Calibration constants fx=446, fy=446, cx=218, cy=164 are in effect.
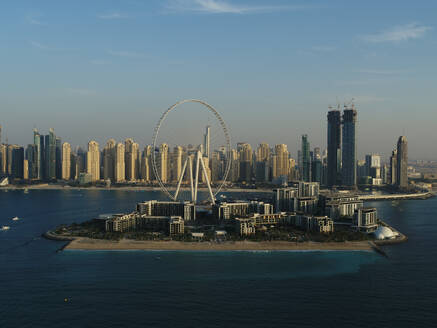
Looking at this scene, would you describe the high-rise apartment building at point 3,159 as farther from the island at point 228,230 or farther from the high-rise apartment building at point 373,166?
the high-rise apartment building at point 373,166

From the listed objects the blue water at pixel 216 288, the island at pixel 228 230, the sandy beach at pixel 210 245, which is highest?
the island at pixel 228 230

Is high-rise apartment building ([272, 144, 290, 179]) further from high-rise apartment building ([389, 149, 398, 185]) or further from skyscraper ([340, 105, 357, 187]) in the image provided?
high-rise apartment building ([389, 149, 398, 185])

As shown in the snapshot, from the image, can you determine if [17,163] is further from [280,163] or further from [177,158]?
[280,163]

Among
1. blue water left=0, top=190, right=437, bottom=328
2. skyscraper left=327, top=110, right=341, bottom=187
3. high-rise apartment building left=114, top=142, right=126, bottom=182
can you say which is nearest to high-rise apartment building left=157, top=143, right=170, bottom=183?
high-rise apartment building left=114, top=142, right=126, bottom=182

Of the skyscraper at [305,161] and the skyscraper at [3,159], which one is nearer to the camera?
the skyscraper at [305,161]

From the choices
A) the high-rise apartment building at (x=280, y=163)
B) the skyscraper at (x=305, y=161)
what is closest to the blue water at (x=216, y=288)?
the skyscraper at (x=305, y=161)

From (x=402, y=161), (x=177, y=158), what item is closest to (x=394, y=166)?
(x=402, y=161)

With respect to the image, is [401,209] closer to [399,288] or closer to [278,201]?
[278,201]
